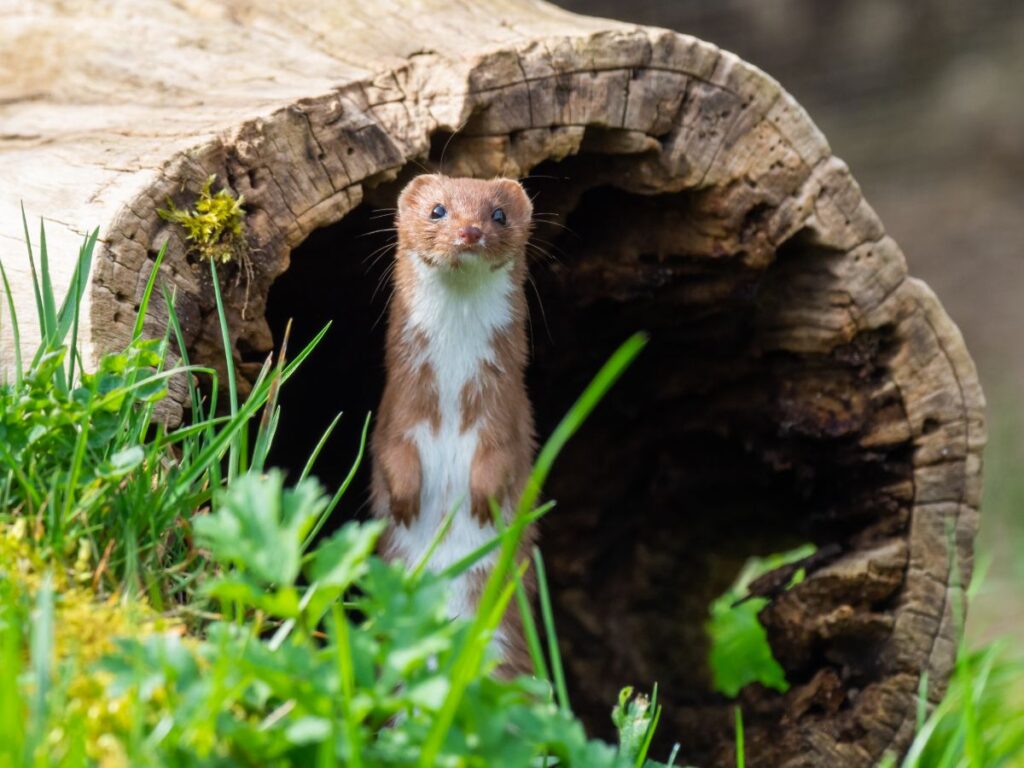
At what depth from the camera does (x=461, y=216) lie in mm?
3684

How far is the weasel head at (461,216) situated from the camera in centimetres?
370

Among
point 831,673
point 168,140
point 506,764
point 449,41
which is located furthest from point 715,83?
point 506,764

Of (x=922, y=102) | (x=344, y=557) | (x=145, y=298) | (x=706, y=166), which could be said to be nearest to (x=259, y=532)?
(x=344, y=557)

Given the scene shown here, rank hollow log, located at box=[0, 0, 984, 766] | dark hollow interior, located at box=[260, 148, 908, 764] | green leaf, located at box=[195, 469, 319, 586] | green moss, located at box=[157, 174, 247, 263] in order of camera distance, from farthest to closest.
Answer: dark hollow interior, located at box=[260, 148, 908, 764]
hollow log, located at box=[0, 0, 984, 766]
green moss, located at box=[157, 174, 247, 263]
green leaf, located at box=[195, 469, 319, 586]

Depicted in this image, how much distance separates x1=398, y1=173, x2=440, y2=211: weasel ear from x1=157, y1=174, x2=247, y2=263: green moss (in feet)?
2.13

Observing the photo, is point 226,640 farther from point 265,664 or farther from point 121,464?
point 121,464

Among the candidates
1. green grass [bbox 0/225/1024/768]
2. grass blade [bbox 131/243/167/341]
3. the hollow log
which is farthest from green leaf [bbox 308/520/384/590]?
the hollow log

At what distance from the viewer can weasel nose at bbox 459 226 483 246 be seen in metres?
3.63

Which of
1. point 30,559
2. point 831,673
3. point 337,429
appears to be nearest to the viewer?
point 30,559

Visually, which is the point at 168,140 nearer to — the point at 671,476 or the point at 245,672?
the point at 245,672

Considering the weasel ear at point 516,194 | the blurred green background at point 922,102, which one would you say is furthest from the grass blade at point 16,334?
the blurred green background at point 922,102

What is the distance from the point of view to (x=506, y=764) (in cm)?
176

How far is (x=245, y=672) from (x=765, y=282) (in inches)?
112

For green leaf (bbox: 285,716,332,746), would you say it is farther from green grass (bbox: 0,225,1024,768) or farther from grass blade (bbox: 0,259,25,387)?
grass blade (bbox: 0,259,25,387)
